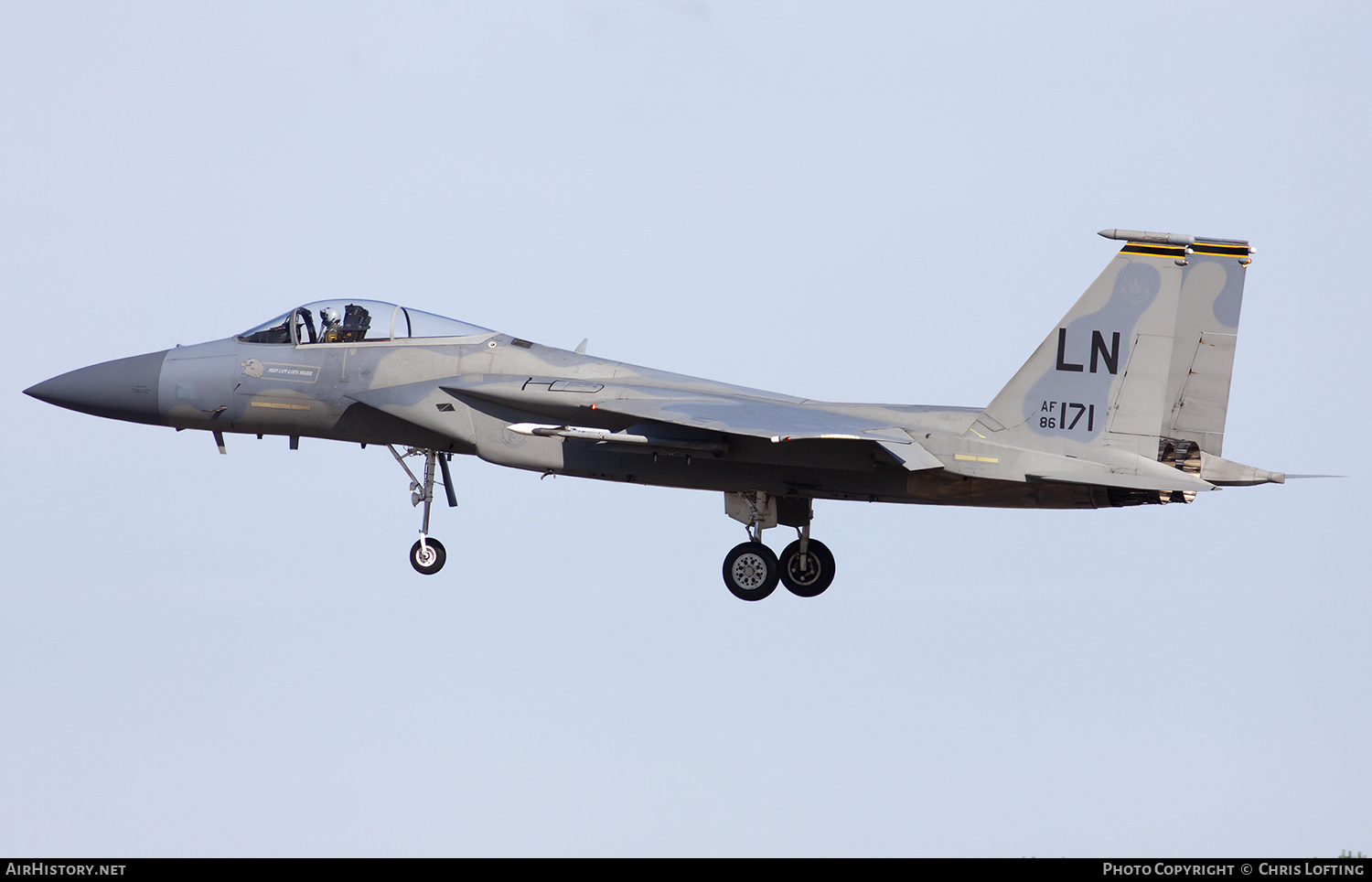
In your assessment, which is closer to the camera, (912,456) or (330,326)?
(912,456)

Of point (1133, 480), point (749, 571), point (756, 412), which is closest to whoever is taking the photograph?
point (1133, 480)

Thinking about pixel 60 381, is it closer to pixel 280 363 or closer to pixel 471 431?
pixel 280 363

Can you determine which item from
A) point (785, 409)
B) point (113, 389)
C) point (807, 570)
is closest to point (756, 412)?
point (785, 409)

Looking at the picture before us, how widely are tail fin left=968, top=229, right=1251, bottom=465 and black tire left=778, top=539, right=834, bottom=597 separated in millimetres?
3026

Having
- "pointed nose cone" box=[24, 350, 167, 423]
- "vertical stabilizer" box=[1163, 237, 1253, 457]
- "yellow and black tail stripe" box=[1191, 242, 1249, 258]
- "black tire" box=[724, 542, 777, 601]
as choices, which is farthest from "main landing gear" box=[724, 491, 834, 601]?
"pointed nose cone" box=[24, 350, 167, 423]

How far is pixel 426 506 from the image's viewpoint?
19891 mm

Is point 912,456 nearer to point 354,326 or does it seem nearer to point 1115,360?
point 1115,360

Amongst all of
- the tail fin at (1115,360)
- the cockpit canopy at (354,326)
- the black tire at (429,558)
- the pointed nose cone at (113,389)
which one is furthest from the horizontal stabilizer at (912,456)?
the pointed nose cone at (113,389)

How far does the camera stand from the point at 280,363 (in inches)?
770

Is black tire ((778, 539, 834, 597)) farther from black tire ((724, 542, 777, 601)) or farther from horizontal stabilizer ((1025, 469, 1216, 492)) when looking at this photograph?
horizontal stabilizer ((1025, 469, 1216, 492))

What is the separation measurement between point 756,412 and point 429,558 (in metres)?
4.75

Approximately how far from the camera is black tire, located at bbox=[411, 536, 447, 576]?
65.0ft
